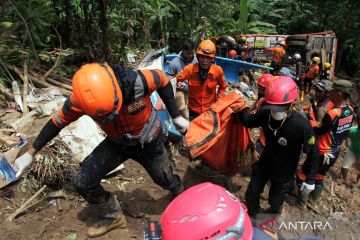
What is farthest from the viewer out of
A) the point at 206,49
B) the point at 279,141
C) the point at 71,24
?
the point at 71,24

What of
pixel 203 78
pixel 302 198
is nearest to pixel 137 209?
pixel 203 78

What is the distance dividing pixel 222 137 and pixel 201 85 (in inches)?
42.7

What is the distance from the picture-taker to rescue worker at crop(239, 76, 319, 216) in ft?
10.7

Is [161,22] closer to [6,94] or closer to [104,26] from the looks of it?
[104,26]

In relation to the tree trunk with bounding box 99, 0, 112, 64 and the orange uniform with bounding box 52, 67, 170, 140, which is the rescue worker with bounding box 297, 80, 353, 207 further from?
the tree trunk with bounding box 99, 0, 112, 64

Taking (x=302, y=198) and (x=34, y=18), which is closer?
(x=302, y=198)

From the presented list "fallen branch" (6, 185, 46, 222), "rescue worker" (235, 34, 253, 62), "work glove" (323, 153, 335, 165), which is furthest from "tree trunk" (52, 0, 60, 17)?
"rescue worker" (235, 34, 253, 62)

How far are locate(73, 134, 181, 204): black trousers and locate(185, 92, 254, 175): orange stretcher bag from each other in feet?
1.59

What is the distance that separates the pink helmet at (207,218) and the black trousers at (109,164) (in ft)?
6.09

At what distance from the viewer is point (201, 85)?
16.2 feet

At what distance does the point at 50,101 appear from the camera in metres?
5.32

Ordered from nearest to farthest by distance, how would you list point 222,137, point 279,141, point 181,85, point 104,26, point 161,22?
1. point 279,141
2. point 222,137
3. point 181,85
4. point 104,26
5. point 161,22

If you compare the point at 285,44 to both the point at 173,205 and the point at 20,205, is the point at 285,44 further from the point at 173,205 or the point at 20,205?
the point at 173,205

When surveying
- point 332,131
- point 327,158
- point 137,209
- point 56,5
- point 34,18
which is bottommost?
point 137,209
